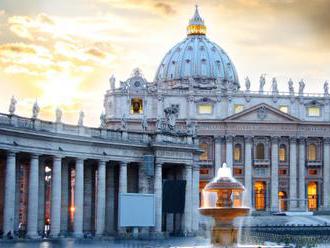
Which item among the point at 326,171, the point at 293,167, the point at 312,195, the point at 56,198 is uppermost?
the point at 293,167

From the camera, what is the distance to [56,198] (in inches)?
3091

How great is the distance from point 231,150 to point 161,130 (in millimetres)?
77587

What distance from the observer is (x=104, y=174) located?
8350 centimetres

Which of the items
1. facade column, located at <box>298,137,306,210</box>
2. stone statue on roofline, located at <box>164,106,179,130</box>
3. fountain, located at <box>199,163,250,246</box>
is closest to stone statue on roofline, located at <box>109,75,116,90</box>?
facade column, located at <box>298,137,306,210</box>

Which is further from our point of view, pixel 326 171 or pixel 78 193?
pixel 326 171

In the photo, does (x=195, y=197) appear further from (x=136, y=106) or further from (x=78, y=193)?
(x=136, y=106)

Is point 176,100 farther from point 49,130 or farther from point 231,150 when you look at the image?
point 49,130

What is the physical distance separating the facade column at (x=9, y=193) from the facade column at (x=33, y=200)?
257cm

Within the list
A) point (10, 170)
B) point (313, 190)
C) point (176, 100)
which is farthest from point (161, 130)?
point (313, 190)

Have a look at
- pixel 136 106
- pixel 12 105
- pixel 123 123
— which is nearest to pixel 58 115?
pixel 12 105

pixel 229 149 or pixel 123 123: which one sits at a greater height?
pixel 123 123

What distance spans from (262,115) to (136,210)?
9077 cm

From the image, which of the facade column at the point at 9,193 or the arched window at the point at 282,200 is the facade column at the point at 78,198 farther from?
the arched window at the point at 282,200

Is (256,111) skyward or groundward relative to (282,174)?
skyward
